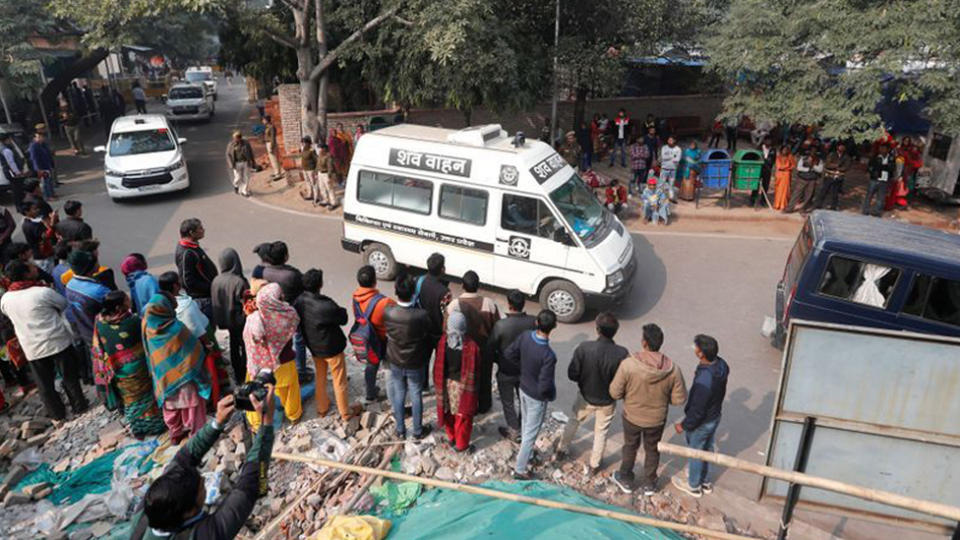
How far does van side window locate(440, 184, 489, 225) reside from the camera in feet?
29.0

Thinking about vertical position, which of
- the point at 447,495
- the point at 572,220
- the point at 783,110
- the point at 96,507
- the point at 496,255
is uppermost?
the point at 783,110

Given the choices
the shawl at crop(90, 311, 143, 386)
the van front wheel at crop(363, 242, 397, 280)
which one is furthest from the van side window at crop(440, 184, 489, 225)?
the shawl at crop(90, 311, 143, 386)

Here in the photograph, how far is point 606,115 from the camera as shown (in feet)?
65.7

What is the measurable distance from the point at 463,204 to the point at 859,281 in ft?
16.7

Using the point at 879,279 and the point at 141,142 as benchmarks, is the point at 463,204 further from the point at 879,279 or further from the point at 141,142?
the point at 141,142

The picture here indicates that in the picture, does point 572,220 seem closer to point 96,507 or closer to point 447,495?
point 447,495

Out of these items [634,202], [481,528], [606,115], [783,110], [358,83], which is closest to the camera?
[481,528]

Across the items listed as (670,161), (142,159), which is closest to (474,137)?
(670,161)

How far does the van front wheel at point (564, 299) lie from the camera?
8633 mm

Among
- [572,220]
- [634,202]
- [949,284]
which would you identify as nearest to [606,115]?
[634,202]

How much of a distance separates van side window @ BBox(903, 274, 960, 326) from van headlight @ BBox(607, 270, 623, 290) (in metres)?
3.30

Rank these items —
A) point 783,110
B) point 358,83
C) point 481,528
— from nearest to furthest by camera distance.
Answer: point 481,528 < point 783,110 < point 358,83

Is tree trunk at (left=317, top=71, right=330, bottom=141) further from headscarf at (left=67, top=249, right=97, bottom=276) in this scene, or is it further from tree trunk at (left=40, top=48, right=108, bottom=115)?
tree trunk at (left=40, top=48, right=108, bottom=115)

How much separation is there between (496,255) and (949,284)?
210 inches
